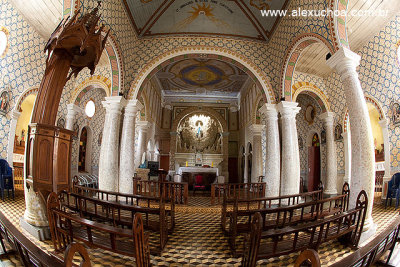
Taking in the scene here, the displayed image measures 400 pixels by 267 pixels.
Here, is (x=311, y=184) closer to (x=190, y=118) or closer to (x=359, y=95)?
(x=359, y=95)

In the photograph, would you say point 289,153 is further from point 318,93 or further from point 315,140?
point 315,140

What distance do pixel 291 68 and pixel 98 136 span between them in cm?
1132

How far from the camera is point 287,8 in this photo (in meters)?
6.76

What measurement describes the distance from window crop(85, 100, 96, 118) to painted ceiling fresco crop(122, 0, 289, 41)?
5847 mm

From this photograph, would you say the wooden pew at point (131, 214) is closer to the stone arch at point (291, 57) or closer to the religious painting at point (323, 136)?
the stone arch at point (291, 57)

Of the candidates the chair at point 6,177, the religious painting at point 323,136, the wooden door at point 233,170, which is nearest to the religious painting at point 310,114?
the religious painting at point 323,136

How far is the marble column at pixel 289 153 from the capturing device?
7080 millimetres

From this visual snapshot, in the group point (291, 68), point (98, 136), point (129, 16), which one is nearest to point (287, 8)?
point (291, 68)

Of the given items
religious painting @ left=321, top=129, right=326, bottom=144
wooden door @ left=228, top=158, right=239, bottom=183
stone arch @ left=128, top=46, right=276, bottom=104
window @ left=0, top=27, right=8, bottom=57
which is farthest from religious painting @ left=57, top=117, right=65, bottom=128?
religious painting @ left=321, top=129, right=326, bottom=144

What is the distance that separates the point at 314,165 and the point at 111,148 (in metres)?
10.4

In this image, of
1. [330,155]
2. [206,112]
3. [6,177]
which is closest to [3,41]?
[6,177]

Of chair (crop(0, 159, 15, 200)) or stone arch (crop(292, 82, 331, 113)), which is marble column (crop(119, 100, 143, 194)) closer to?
chair (crop(0, 159, 15, 200))

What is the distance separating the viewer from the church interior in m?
3.13

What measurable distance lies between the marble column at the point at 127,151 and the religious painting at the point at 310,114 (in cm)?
939
